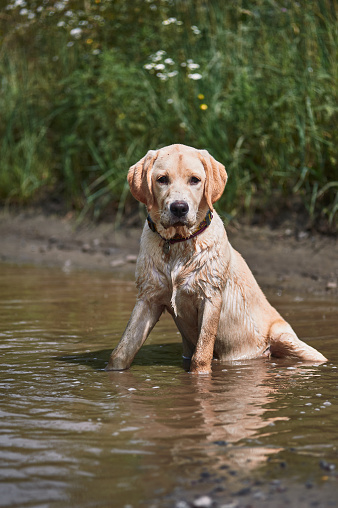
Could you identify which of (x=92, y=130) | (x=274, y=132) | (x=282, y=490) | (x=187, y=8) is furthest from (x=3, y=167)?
(x=282, y=490)

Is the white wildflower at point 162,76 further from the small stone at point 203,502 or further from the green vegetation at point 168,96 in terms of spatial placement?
the small stone at point 203,502

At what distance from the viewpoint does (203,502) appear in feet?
8.86

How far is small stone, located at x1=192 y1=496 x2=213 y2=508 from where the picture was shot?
2688mm

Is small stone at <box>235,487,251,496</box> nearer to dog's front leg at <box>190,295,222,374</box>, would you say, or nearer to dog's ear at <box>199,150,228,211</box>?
dog's front leg at <box>190,295,222,374</box>

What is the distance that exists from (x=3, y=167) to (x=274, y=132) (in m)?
4.16

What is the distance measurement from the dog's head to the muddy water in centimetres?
99

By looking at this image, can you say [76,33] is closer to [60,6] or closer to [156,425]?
[60,6]

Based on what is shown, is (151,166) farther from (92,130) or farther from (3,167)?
(3,167)

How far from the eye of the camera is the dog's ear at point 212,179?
4695mm

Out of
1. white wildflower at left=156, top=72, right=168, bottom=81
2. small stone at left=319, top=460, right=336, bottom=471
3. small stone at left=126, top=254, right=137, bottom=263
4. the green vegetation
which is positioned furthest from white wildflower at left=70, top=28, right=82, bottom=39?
small stone at left=319, top=460, right=336, bottom=471

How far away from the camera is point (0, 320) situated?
20.9 feet

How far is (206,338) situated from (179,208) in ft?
2.82

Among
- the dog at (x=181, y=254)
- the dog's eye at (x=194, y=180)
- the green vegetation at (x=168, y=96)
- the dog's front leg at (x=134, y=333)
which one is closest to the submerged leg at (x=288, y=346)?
the dog at (x=181, y=254)

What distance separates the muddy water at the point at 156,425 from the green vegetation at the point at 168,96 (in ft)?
10.2
